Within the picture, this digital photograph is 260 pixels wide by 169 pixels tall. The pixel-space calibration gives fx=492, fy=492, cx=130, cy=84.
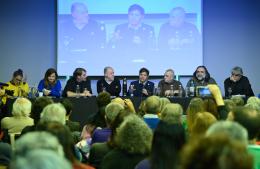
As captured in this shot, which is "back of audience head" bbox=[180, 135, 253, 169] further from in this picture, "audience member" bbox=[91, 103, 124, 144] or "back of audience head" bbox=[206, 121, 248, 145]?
"audience member" bbox=[91, 103, 124, 144]

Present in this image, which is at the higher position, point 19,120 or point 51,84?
point 51,84

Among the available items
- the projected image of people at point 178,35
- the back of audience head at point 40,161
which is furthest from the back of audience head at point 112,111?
the projected image of people at point 178,35

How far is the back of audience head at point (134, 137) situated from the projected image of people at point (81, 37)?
7.09m

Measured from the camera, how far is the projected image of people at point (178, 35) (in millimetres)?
9852

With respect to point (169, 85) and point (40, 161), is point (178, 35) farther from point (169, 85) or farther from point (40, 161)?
point (40, 161)

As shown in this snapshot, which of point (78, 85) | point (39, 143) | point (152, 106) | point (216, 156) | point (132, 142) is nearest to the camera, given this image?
point (216, 156)

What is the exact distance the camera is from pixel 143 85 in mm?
8711

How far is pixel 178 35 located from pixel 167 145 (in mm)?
7748

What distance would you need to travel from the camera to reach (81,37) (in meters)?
9.90

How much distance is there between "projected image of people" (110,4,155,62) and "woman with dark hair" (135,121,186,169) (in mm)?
7545

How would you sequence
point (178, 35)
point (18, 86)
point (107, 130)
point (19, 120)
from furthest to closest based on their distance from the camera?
point (178, 35) < point (18, 86) < point (19, 120) < point (107, 130)

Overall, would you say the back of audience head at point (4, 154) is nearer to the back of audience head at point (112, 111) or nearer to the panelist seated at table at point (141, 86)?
the back of audience head at point (112, 111)

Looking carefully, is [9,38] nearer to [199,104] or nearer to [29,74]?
[29,74]

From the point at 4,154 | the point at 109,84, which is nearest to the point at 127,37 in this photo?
the point at 109,84
